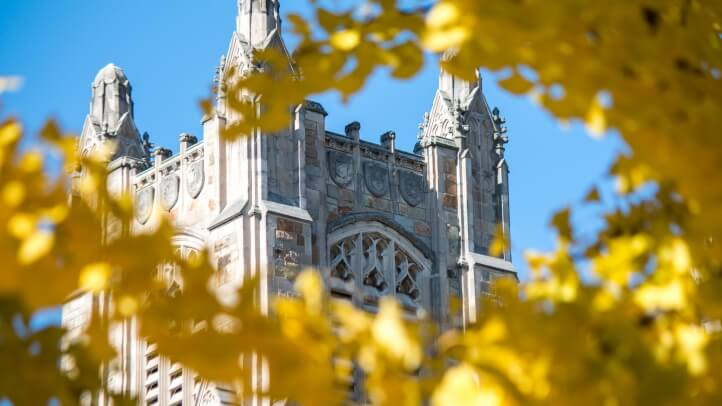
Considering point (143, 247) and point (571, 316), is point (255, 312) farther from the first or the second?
point (571, 316)

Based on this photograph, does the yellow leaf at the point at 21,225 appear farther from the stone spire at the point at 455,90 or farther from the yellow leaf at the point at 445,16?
the stone spire at the point at 455,90

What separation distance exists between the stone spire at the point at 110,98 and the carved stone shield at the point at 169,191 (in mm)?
2543

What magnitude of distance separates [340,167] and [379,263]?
164 centimetres

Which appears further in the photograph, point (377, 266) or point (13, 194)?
point (377, 266)

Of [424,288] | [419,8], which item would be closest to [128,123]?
[424,288]

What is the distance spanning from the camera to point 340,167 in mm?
26953

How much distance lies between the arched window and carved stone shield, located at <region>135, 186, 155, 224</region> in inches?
122

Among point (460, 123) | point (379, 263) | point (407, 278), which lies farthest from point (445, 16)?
point (460, 123)

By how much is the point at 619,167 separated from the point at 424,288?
23.7 m

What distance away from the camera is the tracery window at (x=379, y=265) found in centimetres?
2631

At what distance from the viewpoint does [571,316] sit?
355cm

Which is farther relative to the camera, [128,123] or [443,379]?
[128,123]

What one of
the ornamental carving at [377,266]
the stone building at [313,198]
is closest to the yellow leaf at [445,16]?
the stone building at [313,198]

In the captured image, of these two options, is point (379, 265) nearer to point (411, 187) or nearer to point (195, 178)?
point (411, 187)
